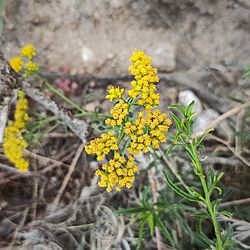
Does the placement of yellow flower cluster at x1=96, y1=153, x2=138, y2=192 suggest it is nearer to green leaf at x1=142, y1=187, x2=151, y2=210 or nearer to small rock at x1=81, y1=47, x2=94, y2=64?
green leaf at x1=142, y1=187, x2=151, y2=210

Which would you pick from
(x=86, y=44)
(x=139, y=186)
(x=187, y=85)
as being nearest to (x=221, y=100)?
(x=187, y=85)

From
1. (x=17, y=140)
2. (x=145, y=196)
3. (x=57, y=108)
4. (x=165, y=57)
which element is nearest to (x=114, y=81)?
(x=165, y=57)

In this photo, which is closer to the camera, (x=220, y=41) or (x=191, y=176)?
(x=191, y=176)

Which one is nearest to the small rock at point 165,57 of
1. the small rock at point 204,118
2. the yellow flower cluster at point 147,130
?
the small rock at point 204,118

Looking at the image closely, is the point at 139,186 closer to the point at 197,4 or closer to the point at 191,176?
the point at 191,176

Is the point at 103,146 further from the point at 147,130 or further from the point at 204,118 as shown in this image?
the point at 204,118

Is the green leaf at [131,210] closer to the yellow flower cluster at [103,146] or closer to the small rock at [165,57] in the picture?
the yellow flower cluster at [103,146]

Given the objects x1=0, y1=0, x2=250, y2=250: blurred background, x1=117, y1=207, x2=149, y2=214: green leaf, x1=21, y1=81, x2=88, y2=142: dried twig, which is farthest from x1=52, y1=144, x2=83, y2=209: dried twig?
x1=117, y1=207, x2=149, y2=214: green leaf
